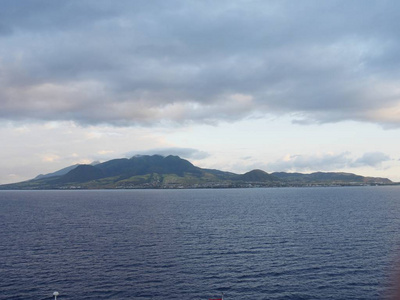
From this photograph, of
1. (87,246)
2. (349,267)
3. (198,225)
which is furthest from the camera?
(198,225)

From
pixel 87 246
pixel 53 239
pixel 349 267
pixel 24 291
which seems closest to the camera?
pixel 24 291

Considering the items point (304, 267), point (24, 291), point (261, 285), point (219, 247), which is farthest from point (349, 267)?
point (24, 291)

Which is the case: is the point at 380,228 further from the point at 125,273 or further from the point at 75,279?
the point at 75,279

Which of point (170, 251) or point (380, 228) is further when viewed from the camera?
point (380, 228)

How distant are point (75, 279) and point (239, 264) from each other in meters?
40.8

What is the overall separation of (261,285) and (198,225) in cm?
8563

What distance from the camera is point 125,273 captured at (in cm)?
8188

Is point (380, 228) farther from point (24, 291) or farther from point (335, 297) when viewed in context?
point (24, 291)

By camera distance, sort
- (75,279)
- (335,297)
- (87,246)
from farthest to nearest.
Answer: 1. (87,246)
2. (75,279)
3. (335,297)

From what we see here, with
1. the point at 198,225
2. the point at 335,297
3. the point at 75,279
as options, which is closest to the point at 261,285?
the point at 335,297

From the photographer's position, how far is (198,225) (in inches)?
6191

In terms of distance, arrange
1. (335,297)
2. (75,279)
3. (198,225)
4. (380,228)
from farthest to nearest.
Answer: (198,225) < (380,228) < (75,279) < (335,297)

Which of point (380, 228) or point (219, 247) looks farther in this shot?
point (380, 228)

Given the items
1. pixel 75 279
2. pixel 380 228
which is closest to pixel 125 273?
pixel 75 279
